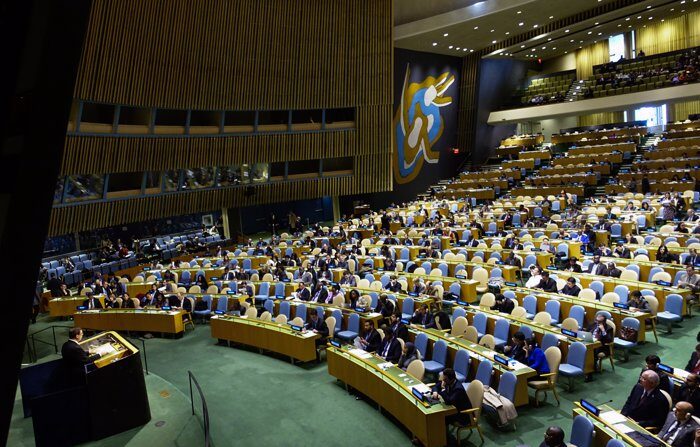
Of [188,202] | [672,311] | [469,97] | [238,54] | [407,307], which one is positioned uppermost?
[469,97]

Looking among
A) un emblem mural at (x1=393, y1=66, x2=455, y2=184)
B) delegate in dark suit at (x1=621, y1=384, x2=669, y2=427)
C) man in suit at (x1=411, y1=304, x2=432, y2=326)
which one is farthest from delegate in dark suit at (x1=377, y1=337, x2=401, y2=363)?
un emblem mural at (x1=393, y1=66, x2=455, y2=184)

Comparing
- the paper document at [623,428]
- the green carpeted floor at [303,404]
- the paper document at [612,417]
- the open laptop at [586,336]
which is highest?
the open laptop at [586,336]

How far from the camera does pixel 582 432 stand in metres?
→ 5.91

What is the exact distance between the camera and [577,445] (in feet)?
19.5

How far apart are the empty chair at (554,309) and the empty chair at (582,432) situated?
13.5 feet

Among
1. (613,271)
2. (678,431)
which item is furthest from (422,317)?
(678,431)

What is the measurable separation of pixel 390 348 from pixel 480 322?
1.77 m

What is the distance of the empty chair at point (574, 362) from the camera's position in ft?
26.0

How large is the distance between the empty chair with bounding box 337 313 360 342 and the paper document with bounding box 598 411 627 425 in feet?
17.6

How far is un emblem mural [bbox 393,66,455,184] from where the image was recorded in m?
29.4

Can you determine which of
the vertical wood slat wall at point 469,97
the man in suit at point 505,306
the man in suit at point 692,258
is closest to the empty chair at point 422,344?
the man in suit at point 505,306

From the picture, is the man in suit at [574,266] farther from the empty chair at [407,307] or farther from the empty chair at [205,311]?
the empty chair at [205,311]

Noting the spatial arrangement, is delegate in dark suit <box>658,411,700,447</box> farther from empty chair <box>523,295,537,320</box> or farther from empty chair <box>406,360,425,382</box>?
empty chair <box>523,295,537,320</box>

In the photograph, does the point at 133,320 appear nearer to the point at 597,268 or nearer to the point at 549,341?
the point at 549,341
